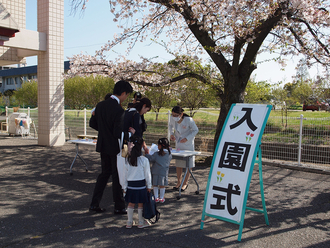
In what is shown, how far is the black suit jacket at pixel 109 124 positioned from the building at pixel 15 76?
4960 cm

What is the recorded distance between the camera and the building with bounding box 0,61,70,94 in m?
52.3

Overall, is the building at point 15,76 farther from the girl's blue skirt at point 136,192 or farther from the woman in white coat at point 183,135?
the girl's blue skirt at point 136,192

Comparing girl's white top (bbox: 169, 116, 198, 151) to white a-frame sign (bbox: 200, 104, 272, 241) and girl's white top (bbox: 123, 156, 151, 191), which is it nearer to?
white a-frame sign (bbox: 200, 104, 272, 241)

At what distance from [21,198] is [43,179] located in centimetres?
146

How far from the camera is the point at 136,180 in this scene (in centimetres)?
396

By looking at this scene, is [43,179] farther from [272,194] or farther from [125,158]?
[272,194]

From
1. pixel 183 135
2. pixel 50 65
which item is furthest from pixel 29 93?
pixel 183 135

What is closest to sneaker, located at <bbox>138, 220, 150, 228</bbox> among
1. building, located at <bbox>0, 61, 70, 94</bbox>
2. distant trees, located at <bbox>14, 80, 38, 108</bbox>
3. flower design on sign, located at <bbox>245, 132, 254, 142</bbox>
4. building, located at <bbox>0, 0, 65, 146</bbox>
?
flower design on sign, located at <bbox>245, 132, 254, 142</bbox>

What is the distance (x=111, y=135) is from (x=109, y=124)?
18 centimetres

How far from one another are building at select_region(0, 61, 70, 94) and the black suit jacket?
49.6 metres

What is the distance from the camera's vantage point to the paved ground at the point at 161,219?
361 cm

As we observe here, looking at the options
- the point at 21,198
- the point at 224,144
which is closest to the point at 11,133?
the point at 21,198

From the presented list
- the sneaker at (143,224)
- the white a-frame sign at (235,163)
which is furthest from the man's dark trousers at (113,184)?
the white a-frame sign at (235,163)

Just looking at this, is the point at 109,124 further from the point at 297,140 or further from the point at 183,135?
the point at 297,140
